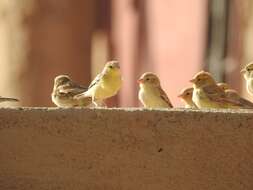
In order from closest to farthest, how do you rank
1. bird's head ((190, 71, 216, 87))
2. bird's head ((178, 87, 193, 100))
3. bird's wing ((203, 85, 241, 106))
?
1. bird's wing ((203, 85, 241, 106))
2. bird's head ((190, 71, 216, 87))
3. bird's head ((178, 87, 193, 100))

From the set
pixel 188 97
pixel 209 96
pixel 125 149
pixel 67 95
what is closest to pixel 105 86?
pixel 67 95

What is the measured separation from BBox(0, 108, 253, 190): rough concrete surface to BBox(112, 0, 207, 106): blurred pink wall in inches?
225

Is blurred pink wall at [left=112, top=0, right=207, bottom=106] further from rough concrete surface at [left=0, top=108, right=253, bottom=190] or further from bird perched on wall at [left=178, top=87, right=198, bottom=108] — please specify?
rough concrete surface at [left=0, top=108, right=253, bottom=190]

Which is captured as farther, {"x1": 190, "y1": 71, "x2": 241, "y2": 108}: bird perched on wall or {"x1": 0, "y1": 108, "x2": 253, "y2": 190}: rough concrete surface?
{"x1": 190, "y1": 71, "x2": 241, "y2": 108}: bird perched on wall

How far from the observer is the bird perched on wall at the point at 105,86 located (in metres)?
6.43

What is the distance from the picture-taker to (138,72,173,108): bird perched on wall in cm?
640

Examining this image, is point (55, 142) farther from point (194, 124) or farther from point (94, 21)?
point (94, 21)

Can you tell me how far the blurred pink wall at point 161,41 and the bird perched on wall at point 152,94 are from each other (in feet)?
9.13

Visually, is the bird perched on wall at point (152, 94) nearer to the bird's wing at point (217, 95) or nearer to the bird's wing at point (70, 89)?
the bird's wing at point (217, 95)

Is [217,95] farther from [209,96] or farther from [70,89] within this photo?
[70,89]

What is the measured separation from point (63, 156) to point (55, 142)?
6 cm

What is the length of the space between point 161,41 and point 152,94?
4.17 meters

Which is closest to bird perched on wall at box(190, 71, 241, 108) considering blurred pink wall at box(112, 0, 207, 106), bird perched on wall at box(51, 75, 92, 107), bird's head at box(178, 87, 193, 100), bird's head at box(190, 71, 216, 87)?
bird's head at box(190, 71, 216, 87)

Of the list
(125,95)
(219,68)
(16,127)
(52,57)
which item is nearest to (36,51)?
(52,57)
